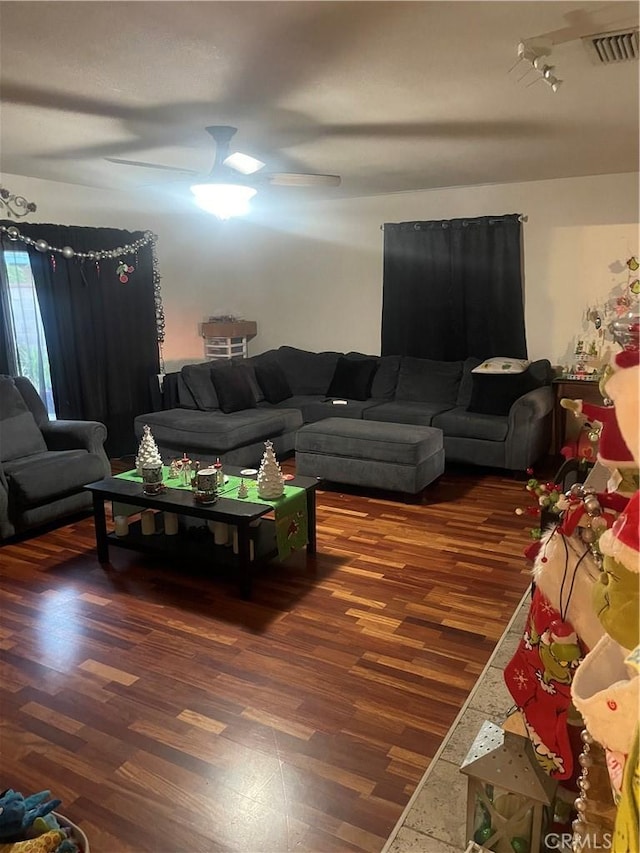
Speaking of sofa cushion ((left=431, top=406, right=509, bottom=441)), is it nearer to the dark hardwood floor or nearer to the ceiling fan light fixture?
the dark hardwood floor

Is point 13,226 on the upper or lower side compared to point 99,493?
upper

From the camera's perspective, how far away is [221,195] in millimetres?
3434

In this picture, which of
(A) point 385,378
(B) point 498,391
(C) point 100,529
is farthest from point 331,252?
(C) point 100,529

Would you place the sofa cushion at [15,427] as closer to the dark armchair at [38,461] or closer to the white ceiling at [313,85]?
the dark armchair at [38,461]

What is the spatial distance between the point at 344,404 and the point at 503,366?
1372mm

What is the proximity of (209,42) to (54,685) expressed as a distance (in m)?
2.43

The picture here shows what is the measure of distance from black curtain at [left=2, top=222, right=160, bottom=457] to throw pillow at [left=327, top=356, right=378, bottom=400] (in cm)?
170

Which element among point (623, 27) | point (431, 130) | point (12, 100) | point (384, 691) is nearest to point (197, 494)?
point (384, 691)

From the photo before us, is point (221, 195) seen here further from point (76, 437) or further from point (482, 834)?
point (482, 834)

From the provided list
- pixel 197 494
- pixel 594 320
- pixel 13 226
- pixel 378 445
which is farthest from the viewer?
pixel 594 320

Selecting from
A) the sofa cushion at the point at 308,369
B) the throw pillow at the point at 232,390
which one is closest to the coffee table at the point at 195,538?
the throw pillow at the point at 232,390

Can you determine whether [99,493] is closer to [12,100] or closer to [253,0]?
[12,100]

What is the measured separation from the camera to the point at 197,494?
3.13 metres

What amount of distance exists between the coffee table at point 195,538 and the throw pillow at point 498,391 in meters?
2.05
